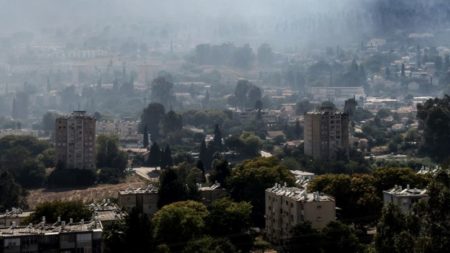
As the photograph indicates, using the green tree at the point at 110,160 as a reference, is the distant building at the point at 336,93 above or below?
above

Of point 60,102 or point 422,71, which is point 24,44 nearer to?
point 60,102

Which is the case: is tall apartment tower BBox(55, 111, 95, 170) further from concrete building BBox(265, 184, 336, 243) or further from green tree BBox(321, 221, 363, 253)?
green tree BBox(321, 221, 363, 253)

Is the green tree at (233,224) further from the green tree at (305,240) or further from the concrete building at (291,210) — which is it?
the green tree at (305,240)

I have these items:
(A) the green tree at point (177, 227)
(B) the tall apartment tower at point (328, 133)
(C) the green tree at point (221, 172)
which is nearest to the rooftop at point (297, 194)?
(A) the green tree at point (177, 227)

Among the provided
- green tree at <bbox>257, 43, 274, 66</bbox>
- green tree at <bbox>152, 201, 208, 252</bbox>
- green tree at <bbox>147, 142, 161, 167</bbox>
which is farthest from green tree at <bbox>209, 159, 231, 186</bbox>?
green tree at <bbox>257, 43, 274, 66</bbox>

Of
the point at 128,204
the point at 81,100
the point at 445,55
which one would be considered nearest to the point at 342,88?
the point at 445,55

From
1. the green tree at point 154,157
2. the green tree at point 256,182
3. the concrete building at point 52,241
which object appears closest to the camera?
the concrete building at point 52,241
